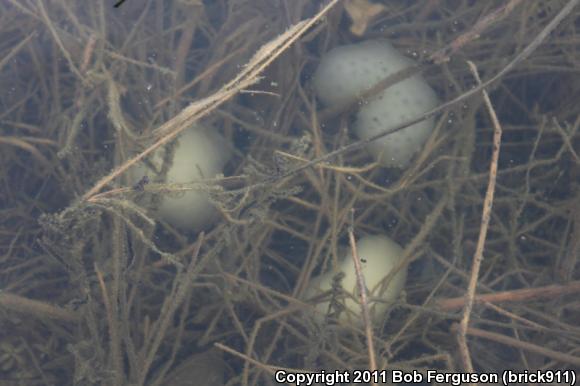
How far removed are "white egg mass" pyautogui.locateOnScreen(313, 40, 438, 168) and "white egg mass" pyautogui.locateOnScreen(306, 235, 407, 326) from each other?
22 centimetres

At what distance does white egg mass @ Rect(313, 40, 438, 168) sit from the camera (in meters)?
1.37

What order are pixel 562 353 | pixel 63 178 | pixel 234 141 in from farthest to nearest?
pixel 234 141, pixel 63 178, pixel 562 353

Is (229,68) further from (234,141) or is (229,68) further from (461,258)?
(461,258)

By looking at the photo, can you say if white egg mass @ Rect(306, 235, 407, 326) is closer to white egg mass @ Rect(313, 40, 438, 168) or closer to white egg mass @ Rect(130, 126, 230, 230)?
white egg mass @ Rect(313, 40, 438, 168)

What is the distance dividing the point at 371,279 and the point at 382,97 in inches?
18.4

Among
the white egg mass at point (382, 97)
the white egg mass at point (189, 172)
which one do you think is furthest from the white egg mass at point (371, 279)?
the white egg mass at point (189, 172)

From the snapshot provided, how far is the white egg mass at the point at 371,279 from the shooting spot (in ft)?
4.06

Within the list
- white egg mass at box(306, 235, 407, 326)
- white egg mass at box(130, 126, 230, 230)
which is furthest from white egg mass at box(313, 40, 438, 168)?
white egg mass at box(130, 126, 230, 230)

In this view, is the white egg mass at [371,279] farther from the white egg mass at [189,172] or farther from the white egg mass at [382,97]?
the white egg mass at [189,172]

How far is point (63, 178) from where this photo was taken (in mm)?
1400

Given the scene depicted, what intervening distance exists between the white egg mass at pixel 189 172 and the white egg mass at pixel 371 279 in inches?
13.0

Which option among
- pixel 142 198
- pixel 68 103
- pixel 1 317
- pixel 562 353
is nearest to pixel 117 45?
pixel 68 103

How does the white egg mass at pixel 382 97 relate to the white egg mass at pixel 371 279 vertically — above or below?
above

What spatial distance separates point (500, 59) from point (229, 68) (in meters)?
0.74
